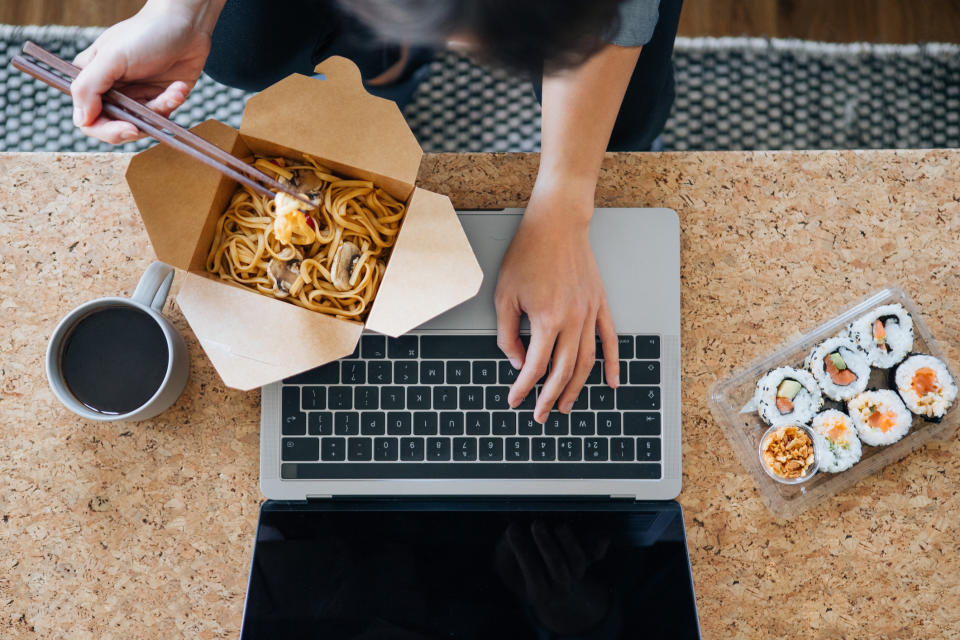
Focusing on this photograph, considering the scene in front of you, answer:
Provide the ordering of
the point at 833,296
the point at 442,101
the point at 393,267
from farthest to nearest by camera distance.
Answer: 1. the point at 442,101
2. the point at 833,296
3. the point at 393,267

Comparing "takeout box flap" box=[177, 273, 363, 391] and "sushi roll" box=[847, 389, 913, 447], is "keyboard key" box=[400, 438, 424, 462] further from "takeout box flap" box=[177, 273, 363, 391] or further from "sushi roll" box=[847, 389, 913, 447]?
"sushi roll" box=[847, 389, 913, 447]

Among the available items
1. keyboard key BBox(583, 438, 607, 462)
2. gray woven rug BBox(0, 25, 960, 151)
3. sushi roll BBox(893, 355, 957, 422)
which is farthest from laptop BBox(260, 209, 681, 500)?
gray woven rug BBox(0, 25, 960, 151)

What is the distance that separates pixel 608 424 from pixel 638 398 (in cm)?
4

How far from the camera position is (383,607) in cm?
64

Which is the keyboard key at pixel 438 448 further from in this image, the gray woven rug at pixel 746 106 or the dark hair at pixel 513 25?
the gray woven rug at pixel 746 106

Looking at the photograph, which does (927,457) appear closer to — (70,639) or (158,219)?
(158,219)

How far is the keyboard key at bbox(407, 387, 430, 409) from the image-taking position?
696mm

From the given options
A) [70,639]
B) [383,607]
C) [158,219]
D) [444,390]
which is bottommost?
[70,639]

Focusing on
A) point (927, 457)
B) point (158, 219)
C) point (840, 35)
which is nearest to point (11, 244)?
point (158, 219)

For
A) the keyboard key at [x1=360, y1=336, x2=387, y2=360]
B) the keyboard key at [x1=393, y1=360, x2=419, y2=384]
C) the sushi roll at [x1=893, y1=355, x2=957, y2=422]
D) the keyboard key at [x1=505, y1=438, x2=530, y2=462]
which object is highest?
the sushi roll at [x1=893, y1=355, x2=957, y2=422]

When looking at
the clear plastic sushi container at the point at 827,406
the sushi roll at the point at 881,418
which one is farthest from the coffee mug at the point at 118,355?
the sushi roll at the point at 881,418

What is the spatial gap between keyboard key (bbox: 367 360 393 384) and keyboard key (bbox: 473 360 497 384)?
0.09 meters

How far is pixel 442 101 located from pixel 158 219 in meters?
0.74

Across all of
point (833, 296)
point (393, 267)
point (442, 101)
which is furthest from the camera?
point (442, 101)
